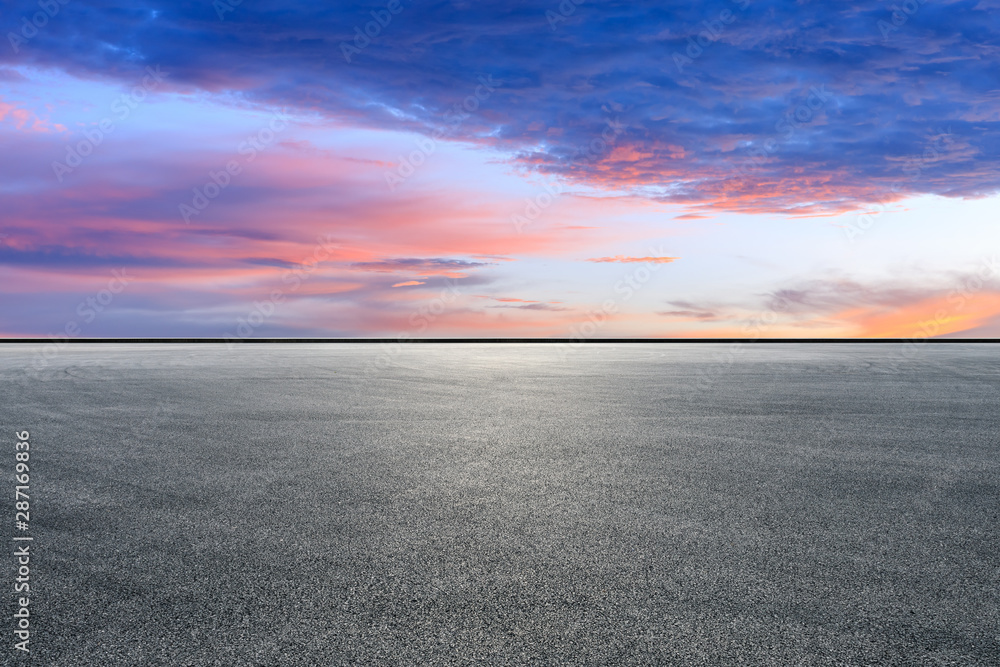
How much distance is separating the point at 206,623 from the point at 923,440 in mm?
9470

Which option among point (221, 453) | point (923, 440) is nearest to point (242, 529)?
point (221, 453)

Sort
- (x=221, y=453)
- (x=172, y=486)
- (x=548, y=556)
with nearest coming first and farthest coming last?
1. (x=548, y=556)
2. (x=172, y=486)
3. (x=221, y=453)

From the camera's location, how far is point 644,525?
571 centimetres

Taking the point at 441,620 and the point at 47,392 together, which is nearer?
the point at 441,620

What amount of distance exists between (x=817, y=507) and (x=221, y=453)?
6.49 meters

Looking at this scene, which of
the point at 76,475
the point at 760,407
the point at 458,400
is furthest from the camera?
the point at 458,400

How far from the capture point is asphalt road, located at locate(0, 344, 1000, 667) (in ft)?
12.0

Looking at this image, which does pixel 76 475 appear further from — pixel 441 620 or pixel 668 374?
pixel 668 374

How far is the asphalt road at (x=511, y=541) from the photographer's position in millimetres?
3664

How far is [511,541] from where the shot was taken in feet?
17.2

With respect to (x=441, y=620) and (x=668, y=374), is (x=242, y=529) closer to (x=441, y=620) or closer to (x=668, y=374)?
(x=441, y=620)

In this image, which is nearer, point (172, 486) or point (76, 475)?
point (172, 486)

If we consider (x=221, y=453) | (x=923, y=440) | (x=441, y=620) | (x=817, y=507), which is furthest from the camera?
(x=923, y=440)

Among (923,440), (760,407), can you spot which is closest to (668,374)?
(760,407)
